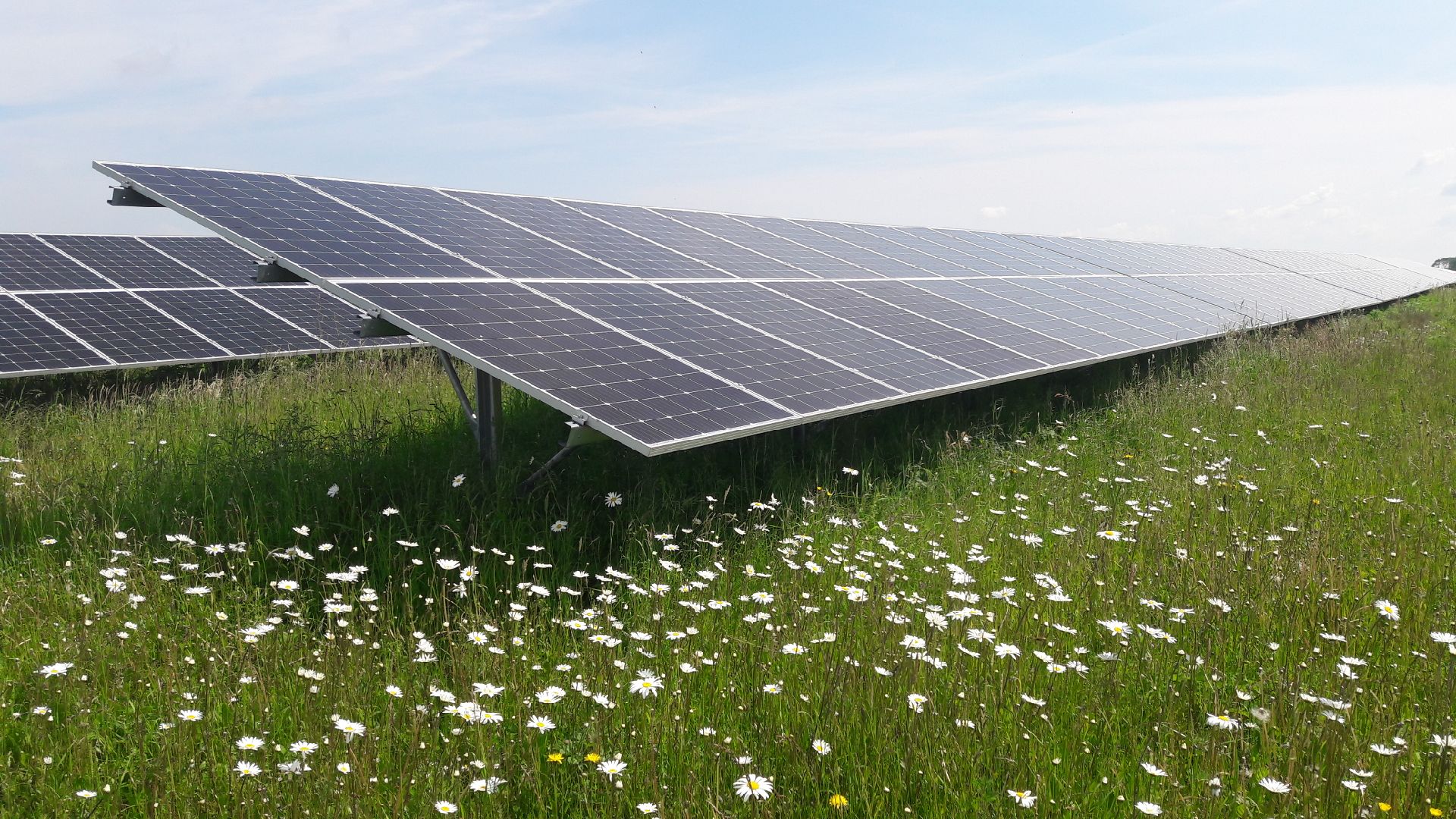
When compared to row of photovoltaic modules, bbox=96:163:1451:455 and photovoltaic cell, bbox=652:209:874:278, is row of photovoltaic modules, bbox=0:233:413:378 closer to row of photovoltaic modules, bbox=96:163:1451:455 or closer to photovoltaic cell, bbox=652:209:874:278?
row of photovoltaic modules, bbox=96:163:1451:455

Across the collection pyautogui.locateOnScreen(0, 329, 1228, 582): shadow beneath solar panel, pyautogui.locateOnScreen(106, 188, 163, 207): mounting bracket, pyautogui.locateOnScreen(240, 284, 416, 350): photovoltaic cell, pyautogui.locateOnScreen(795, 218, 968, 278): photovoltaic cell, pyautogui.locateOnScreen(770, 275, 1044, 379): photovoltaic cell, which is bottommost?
pyautogui.locateOnScreen(0, 329, 1228, 582): shadow beneath solar panel

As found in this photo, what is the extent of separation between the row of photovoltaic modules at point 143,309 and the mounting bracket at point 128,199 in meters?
3.23

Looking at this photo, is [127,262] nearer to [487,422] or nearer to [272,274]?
[272,274]

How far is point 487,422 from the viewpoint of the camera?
A: 7.17 meters

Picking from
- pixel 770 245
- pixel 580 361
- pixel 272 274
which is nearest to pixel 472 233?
pixel 272 274

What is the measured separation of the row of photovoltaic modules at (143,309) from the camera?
443 inches

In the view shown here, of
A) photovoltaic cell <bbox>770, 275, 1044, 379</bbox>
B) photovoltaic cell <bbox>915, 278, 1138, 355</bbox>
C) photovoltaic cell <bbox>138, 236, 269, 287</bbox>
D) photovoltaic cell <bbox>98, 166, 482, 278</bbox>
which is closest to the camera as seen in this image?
photovoltaic cell <bbox>98, 166, 482, 278</bbox>

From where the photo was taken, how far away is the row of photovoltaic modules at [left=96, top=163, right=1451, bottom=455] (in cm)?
600

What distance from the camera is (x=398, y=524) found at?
6117 mm

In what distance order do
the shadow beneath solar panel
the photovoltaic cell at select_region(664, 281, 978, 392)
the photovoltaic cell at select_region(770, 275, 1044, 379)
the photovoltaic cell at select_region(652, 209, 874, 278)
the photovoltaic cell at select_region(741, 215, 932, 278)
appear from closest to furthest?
the shadow beneath solar panel
the photovoltaic cell at select_region(664, 281, 978, 392)
the photovoltaic cell at select_region(770, 275, 1044, 379)
the photovoltaic cell at select_region(652, 209, 874, 278)
the photovoltaic cell at select_region(741, 215, 932, 278)

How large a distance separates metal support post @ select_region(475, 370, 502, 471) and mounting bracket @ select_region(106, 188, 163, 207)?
2.70 m

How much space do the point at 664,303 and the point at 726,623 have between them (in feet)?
13.0

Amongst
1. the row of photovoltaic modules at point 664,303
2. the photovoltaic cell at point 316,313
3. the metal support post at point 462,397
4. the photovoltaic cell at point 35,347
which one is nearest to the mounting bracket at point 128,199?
the row of photovoltaic modules at point 664,303

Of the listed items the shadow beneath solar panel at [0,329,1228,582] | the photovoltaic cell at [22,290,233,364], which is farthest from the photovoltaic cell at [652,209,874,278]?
the photovoltaic cell at [22,290,233,364]
